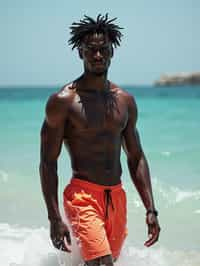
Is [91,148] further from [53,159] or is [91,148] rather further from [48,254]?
[48,254]

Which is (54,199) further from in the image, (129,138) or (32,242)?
(32,242)

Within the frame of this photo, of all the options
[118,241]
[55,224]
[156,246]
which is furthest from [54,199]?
[156,246]

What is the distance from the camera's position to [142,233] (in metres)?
7.01

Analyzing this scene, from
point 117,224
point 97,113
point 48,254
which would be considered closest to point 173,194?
point 48,254

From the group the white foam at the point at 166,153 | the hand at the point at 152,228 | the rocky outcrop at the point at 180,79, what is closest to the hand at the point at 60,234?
the hand at the point at 152,228

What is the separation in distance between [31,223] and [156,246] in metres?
1.58

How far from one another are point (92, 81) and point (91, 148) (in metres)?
0.39

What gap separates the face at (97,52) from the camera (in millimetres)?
3879

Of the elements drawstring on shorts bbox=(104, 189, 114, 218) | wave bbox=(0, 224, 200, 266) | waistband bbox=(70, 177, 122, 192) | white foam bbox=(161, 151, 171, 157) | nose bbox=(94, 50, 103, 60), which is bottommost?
white foam bbox=(161, 151, 171, 157)

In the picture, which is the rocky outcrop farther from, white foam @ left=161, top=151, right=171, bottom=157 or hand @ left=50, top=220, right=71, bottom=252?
hand @ left=50, top=220, right=71, bottom=252

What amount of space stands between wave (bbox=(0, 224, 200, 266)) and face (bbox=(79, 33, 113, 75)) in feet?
3.46

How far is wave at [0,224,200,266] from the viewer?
450 centimetres

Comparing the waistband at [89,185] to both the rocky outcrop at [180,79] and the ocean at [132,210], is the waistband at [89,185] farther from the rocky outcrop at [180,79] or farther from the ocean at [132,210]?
the rocky outcrop at [180,79]

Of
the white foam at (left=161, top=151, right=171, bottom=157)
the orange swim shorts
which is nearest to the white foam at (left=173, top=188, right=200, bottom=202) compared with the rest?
the white foam at (left=161, top=151, right=171, bottom=157)
